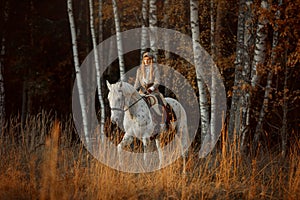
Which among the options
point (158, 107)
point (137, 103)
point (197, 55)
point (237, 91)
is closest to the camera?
point (237, 91)

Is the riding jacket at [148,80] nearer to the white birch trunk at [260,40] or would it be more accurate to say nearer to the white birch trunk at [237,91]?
the white birch trunk at [237,91]

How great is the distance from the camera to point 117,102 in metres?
7.32

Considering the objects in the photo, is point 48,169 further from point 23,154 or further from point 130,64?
point 130,64

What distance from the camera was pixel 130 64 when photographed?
18.0m

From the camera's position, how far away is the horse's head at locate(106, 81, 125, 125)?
718cm

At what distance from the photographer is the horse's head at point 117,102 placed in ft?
23.5

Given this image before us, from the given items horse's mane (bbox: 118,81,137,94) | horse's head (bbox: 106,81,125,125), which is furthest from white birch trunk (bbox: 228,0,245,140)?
horse's head (bbox: 106,81,125,125)

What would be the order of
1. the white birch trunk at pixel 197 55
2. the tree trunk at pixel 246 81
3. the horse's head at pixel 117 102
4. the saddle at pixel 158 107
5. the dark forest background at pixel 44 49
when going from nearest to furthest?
1. the horse's head at pixel 117 102
2. the tree trunk at pixel 246 81
3. the saddle at pixel 158 107
4. the white birch trunk at pixel 197 55
5. the dark forest background at pixel 44 49

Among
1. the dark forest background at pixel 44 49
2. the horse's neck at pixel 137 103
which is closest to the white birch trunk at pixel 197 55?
the horse's neck at pixel 137 103

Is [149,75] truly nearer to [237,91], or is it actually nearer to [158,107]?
[158,107]

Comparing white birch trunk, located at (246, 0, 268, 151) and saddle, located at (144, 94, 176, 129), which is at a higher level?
white birch trunk, located at (246, 0, 268, 151)

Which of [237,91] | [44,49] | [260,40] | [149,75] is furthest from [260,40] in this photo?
[44,49]

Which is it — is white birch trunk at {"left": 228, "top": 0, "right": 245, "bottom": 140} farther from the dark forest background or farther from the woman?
the dark forest background

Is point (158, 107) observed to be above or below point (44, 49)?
below
